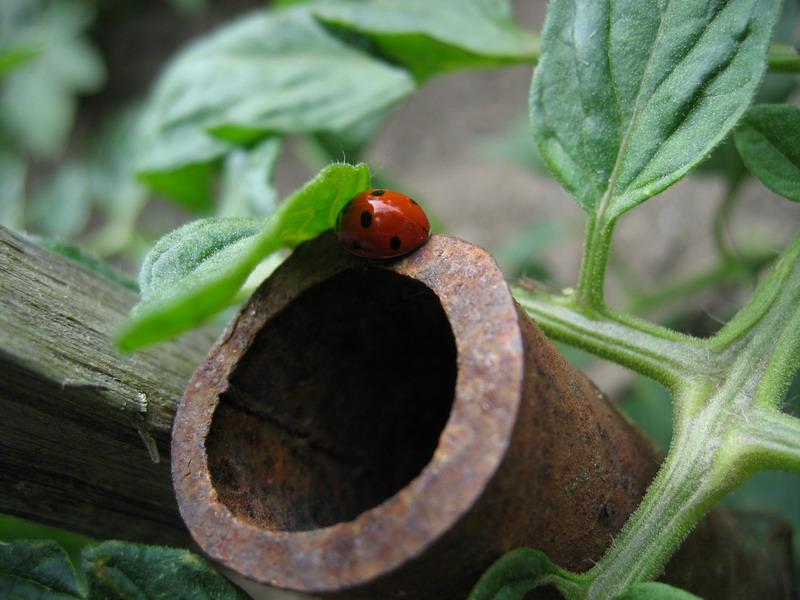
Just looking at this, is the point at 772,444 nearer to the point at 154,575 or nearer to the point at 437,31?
the point at 154,575

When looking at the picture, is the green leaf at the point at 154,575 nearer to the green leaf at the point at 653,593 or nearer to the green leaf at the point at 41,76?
the green leaf at the point at 653,593

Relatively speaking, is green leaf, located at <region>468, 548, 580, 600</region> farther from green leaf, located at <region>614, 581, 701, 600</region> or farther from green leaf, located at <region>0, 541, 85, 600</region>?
green leaf, located at <region>0, 541, 85, 600</region>

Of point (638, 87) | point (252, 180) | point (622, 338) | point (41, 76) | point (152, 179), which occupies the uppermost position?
point (638, 87)

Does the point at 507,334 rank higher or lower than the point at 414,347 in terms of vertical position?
higher

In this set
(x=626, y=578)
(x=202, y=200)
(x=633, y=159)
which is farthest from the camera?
(x=202, y=200)

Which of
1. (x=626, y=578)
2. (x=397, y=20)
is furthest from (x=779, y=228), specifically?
(x=626, y=578)

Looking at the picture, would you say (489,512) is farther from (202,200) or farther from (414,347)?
(202,200)

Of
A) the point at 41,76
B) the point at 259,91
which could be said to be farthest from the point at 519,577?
the point at 41,76
